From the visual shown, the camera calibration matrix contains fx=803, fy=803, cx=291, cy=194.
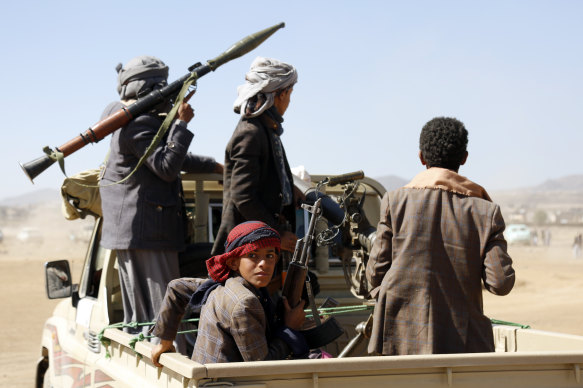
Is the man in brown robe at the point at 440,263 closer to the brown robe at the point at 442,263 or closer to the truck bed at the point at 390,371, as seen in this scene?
the brown robe at the point at 442,263

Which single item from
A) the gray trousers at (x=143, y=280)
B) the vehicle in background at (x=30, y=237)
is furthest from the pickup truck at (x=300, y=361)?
the vehicle in background at (x=30, y=237)

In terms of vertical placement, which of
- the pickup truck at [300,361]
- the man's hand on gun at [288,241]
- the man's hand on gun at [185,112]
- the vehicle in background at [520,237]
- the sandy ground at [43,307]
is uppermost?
the man's hand on gun at [185,112]

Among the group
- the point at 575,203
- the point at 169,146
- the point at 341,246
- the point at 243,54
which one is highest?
the point at 243,54

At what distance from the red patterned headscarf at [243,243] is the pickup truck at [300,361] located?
416mm

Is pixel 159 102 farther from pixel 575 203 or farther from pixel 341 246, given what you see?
pixel 575 203

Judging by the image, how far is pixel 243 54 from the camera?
5.13m

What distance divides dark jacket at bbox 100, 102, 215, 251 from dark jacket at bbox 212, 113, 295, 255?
1.14ft

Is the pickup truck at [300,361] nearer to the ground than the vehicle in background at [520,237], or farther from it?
farther from it

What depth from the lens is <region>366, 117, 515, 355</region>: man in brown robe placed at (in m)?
3.29

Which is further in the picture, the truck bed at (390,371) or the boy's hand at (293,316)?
the boy's hand at (293,316)

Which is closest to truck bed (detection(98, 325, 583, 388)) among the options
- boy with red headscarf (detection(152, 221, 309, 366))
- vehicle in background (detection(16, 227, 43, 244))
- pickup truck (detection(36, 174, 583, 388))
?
pickup truck (detection(36, 174, 583, 388))

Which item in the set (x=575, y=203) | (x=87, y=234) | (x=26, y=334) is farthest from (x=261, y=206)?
(x=575, y=203)

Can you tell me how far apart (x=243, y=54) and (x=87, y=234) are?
74.4 metres

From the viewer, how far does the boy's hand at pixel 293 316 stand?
3336 millimetres
